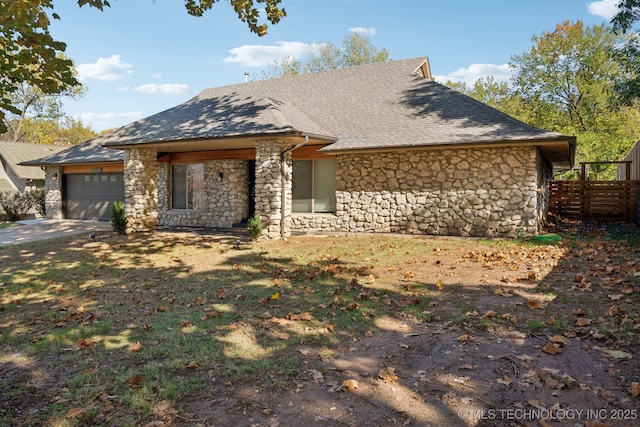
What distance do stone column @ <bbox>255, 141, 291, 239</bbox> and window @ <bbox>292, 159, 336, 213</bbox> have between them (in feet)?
6.70

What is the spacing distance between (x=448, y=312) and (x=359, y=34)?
4097cm

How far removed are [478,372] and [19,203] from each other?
2698 cm

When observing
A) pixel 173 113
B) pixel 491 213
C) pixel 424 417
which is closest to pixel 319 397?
pixel 424 417

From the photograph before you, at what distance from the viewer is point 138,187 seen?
14.6m

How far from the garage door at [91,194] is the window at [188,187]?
12.9 feet

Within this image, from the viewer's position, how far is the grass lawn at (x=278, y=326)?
3230 millimetres

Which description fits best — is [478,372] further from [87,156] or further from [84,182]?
[84,182]

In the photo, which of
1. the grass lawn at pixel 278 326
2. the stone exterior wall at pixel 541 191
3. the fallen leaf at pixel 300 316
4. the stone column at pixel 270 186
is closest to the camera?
the grass lawn at pixel 278 326

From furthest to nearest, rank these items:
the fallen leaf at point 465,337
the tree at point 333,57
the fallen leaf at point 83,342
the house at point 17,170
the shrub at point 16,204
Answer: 1. the tree at point 333,57
2. the house at point 17,170
3. the shrub at point 16,204
4. the fallen leaf at point 83,342
5. the fallen leaf at point 465,337

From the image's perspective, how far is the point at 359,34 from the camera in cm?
4103

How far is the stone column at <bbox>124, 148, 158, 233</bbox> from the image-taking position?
1460 cm

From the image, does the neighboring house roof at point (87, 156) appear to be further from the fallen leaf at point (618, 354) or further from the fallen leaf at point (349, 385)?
the fallen leaf at point (618, 354)

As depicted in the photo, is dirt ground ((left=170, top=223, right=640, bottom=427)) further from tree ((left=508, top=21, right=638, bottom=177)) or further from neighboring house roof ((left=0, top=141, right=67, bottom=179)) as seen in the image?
neighboring house roof ((left=0, top=141, right=67, bottom=179))

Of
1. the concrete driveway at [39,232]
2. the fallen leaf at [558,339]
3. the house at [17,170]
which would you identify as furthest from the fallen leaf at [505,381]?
the house at [17,170]
